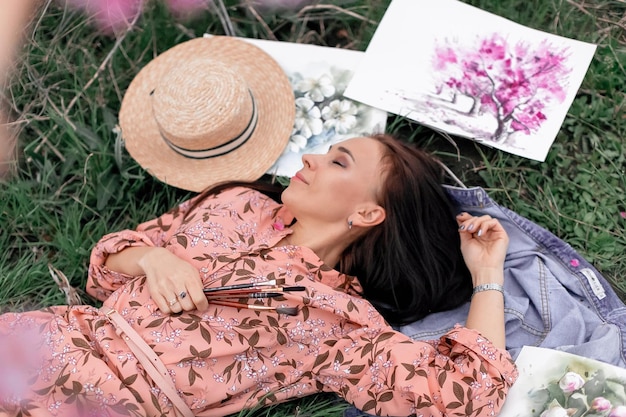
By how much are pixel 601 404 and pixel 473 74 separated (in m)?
1.26

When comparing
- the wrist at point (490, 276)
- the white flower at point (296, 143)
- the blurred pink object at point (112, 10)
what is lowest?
the wrist at point (490, 276)

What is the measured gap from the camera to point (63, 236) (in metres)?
2.36

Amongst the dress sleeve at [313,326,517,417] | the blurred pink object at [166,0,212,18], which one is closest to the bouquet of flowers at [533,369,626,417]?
the dress sleeve at [313,326,517,417]

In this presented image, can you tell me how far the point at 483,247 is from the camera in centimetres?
215

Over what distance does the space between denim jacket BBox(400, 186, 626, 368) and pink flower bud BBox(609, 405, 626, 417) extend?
16 centimetres

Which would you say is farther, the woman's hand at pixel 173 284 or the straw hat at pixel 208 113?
the straw hat at pixel 208 113

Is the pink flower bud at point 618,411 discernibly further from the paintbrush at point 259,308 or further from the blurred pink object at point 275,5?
the blurred pink object at point 275,5

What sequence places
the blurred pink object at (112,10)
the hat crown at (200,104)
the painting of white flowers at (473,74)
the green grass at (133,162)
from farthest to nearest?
the blurred pink object at (112,10) < the painting of white flowers at (473,74) < the green grass at (133,162) < the hat crown at (200,104)

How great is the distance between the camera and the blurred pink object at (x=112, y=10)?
8.97 feet

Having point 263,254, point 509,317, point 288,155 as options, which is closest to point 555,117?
point 509,317

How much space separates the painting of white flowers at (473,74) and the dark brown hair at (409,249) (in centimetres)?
41

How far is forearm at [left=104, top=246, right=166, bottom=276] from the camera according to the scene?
80.4 inches

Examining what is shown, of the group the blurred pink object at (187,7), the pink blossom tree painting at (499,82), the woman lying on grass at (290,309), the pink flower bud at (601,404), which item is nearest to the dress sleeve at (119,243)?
the woman lying on grass at (290,309)

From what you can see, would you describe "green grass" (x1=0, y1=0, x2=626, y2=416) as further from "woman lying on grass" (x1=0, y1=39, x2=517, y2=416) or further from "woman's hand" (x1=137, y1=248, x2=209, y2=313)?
"woman's hand" (x1=137, y1=248, x2=209, y2=313)
